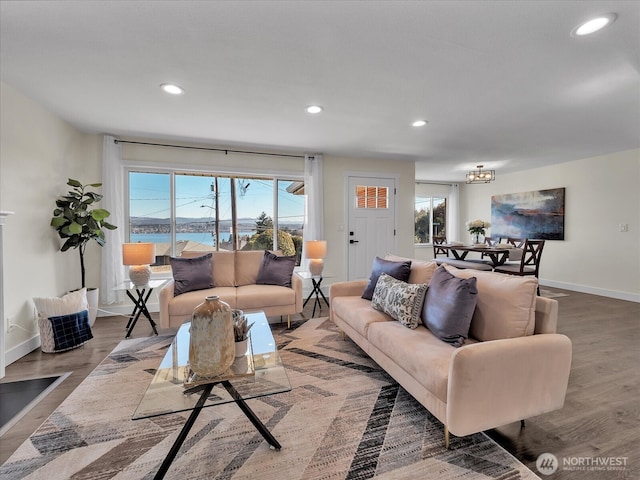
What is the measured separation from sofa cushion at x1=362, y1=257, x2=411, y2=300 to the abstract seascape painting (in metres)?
4.61

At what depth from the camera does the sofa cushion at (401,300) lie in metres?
2.12

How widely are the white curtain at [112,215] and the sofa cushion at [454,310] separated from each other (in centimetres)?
381

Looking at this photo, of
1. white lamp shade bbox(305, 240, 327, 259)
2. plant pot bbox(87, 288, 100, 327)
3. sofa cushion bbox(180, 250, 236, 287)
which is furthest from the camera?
white lamp shade bbox(305, 240, 327, 259)

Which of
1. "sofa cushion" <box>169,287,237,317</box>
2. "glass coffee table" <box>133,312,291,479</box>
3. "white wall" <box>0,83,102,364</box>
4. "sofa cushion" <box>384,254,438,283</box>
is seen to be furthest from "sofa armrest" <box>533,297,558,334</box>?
"white wall" <box>0,83,102,364</box>

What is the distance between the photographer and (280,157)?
456cm

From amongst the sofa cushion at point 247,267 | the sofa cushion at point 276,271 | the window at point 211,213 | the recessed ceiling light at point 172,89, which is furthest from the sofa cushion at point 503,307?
the window at point 211,213

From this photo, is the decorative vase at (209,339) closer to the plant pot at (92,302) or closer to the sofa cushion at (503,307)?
the sofa cushion at (503,307)

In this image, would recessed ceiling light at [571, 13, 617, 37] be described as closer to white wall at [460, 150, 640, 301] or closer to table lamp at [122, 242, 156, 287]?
table lamp at [122, 242, 156, 287]

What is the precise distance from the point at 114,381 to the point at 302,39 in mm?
2747

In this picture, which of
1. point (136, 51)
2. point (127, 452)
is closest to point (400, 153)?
point (136, 51)

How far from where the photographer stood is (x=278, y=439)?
160cm

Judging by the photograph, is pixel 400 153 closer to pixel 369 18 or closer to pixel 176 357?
pixel 369 18

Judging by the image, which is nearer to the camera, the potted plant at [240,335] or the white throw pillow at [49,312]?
the potted plant at [240,335]

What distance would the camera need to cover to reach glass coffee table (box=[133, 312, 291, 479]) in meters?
1.32
